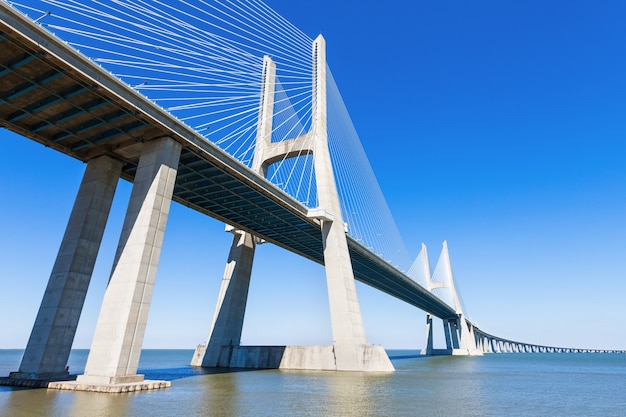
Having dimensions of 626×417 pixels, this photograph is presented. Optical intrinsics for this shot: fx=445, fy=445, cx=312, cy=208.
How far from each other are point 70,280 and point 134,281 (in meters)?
5.17

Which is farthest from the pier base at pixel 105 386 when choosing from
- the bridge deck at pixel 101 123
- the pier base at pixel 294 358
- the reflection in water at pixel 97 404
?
the pier base at pixel 294 358

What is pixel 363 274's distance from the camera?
68562mm

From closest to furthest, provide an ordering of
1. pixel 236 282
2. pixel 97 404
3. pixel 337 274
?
pixel 97 404, pixel 337 274, pixel 236 282

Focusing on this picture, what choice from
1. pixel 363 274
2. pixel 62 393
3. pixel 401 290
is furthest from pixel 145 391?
Result: pixel 401 290

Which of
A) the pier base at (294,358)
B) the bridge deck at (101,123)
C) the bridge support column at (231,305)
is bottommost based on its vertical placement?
the pier base at (294,358)

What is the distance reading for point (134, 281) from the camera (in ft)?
78.1

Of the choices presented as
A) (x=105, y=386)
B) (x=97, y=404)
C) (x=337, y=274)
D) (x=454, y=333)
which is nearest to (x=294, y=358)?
(x=337, y=274)

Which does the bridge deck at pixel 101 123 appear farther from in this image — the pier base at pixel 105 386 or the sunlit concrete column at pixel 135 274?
the pier base at pixel 105 386

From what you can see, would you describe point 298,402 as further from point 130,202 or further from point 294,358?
point 294,358

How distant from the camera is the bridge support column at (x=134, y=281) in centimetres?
2257

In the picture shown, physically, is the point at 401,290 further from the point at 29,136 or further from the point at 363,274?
the point at 29,136

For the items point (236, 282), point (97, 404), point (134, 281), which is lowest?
point (97, 404)

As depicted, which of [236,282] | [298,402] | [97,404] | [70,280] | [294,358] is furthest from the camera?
[236,282]

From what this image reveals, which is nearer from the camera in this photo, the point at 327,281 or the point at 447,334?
the point at 327,281
